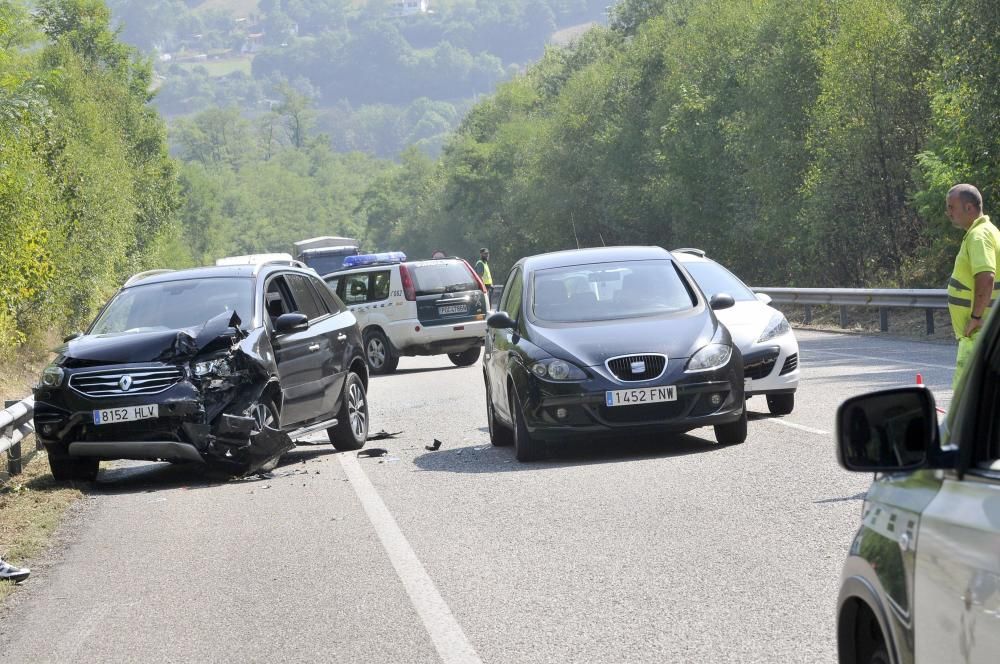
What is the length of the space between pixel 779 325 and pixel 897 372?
4323 mm

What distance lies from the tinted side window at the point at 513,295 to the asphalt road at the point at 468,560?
50.9 inches

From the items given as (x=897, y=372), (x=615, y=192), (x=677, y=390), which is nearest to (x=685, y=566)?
(x=677, y=390)

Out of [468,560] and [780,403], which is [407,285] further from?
[468,560]

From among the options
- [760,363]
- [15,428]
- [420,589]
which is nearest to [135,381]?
[15,428]

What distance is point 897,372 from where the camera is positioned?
1786 cm

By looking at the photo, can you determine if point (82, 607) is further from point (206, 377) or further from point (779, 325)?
point (779, 325)

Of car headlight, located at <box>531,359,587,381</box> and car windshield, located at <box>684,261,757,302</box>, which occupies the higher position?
car windshield, located at <box>684,261,757,302</box>

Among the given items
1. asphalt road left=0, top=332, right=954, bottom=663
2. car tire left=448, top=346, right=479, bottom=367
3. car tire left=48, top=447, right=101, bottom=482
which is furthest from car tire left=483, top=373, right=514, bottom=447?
car tire left=448, top=346, right=479, bottom=367

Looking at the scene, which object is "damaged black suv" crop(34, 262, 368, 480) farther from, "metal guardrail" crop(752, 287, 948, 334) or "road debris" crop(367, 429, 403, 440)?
"metal guardrail" crop(752, 287, 948, 334)

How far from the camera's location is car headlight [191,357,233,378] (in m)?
11.8

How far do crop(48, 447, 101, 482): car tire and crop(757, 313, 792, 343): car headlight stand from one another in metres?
5.91

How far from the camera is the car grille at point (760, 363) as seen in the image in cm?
1361

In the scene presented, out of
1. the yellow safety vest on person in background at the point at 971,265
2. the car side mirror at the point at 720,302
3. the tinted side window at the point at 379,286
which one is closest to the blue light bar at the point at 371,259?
the tinted side window at the point at 379,286

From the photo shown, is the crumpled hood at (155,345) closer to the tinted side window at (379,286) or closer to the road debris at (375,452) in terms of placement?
the road debris at (375,452)
